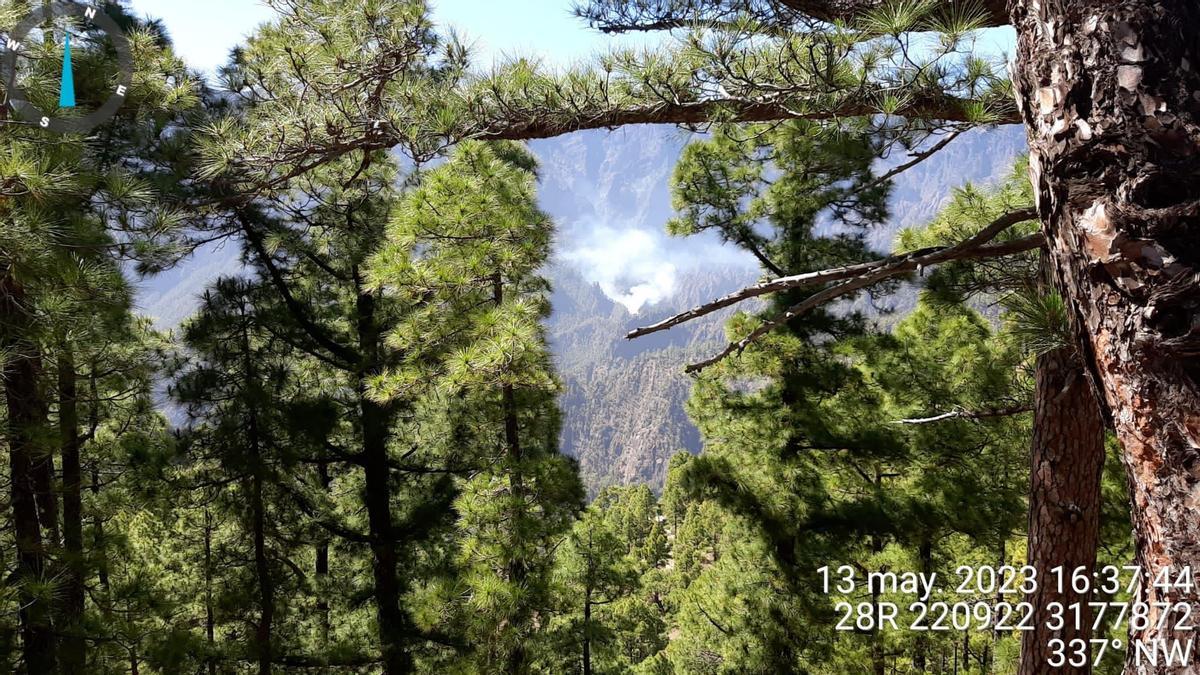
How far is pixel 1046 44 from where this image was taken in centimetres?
128

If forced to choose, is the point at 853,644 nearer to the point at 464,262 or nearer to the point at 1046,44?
the point at 464,262

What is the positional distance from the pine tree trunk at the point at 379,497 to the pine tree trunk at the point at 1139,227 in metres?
6.04

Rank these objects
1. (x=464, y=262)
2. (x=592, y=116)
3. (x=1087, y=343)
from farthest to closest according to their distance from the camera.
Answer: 1. (x=464, y=262)
2. (x=592, y=116)
3. (x=1087, y=343)

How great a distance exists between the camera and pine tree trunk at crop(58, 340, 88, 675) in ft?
12.7

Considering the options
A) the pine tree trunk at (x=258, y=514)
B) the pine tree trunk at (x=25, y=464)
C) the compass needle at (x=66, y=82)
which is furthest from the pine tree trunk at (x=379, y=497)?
the compass needle at (x=66, y=82)

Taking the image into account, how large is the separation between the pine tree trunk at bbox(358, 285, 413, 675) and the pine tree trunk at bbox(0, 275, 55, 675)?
8.95 feet

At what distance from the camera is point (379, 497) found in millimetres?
6652

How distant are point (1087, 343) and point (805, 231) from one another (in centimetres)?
543

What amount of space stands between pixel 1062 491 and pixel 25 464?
569 centimetres

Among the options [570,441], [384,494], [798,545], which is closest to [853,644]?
[798,545]

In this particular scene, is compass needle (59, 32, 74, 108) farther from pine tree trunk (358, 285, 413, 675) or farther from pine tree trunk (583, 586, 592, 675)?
pine tree trunk (583, 586, 592, 675)

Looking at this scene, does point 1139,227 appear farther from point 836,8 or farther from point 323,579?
point 323,579

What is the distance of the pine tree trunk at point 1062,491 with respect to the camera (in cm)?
230

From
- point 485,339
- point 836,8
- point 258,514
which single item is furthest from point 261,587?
point 836,8
